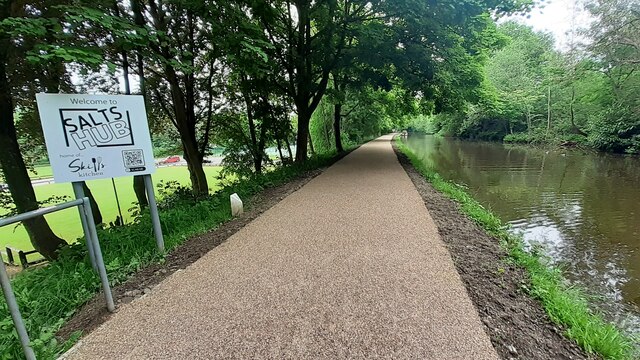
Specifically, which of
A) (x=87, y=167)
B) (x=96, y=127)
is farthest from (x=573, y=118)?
(x=87, y=167)

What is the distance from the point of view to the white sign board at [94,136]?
8.96 ft

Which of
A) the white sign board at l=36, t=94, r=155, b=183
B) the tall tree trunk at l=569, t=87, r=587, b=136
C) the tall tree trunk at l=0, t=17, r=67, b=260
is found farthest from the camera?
the tall tree trunk at l=569, t=87, r=587, b=136

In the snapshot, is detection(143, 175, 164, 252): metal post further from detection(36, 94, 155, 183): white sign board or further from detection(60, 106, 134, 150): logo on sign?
detection(60, 106, 134, 150): logo on sign

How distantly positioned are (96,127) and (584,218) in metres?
9.98

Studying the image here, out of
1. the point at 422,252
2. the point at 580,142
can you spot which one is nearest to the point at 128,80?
the point at 422,252

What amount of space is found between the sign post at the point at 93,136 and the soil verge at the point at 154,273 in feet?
1.69

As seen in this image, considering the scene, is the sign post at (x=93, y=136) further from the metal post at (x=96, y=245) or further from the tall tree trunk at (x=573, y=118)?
the tall tree trunk at (x=573, y=118)

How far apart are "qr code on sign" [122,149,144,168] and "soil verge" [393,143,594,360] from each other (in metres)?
3.68

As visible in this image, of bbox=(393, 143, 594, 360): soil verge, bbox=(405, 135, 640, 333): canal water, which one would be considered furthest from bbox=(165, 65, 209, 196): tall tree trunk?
bbox=(405, 135, 640, 333): canal water

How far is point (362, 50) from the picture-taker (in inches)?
428

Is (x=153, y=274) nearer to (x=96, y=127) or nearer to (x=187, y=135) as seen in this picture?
(x=96, y=127)

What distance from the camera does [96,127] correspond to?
117 inches

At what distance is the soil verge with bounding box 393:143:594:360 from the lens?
2299 mm

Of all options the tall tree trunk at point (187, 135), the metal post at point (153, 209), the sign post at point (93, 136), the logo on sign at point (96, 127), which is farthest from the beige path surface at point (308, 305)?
the tall tree trunk at point (187, 135)
